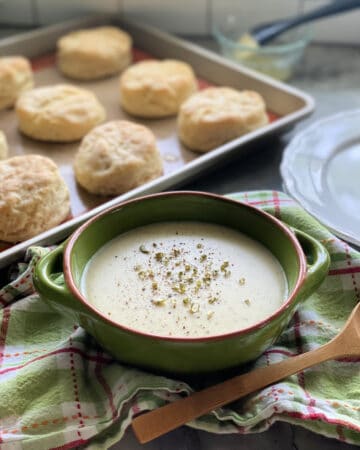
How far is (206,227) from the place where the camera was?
1116mm

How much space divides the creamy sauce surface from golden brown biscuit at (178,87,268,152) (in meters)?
0.47

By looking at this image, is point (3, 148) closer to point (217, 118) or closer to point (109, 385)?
point (217, 118)

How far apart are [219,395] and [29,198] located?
576 mm

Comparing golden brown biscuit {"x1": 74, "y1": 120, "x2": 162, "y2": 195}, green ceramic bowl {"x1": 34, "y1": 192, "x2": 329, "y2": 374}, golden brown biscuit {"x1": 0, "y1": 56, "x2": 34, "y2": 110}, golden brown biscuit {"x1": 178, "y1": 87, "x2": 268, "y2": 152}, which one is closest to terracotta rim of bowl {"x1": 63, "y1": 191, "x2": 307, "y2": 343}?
green ceramic bowl {"x1": 34, "y1": 192, "x2": 329, "y2": 374}

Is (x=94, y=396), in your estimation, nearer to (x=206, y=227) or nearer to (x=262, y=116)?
(x=206, y=227)

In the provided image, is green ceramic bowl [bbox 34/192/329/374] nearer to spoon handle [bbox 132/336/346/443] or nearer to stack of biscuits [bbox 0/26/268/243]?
spoon handle [bbox 132/336/346/443]

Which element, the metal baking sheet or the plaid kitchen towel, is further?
the metal baking sheet

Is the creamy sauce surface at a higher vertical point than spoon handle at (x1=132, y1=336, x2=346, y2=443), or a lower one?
higher

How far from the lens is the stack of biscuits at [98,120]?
4.26ft

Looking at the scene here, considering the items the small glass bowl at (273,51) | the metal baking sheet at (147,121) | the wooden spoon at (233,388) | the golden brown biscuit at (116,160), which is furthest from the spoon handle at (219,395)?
the small glass bowl at (273,51)

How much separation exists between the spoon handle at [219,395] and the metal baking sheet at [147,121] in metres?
0.44

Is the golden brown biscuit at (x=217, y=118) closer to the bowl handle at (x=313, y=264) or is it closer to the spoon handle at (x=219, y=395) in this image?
the bowl handle at (x=313, y=264)

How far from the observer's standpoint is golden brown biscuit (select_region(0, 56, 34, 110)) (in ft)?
5.63

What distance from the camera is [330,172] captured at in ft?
4.66
